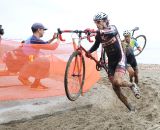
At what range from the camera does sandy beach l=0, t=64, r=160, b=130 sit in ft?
29.4

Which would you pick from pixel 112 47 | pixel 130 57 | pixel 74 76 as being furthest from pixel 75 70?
pixel 130 57

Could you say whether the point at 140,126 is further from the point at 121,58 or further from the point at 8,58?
the point at 8,58

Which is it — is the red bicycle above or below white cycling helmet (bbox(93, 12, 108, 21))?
below

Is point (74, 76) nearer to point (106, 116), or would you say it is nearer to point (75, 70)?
point (75, 70)

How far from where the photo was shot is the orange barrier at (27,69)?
10.3 m

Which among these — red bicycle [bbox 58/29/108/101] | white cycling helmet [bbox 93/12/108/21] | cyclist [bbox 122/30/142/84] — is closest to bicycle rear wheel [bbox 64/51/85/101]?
red bicycle [bbox 58/29/108/101]

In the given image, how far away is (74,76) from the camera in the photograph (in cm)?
995

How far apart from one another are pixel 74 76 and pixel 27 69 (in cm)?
127

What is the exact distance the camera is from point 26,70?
34.7 feet

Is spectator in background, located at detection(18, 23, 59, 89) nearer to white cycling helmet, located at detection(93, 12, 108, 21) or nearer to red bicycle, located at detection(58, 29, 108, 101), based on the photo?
red bicycle, located at detection(58, 29, 108, 101)

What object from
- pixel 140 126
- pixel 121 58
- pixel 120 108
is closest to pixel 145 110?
pixel 120 108

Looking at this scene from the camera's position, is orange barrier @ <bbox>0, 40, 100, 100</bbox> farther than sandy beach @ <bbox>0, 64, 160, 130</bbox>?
Yes

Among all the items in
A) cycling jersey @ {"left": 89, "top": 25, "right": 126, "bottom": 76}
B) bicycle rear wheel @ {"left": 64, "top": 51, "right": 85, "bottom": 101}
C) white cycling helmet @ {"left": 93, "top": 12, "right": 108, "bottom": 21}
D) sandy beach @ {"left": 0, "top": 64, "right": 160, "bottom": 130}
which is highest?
white cycling helmet @ {"left": 93, "top": 12, "right": 108, "bottom": 21}

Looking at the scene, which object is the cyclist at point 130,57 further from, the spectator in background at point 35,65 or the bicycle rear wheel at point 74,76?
the bicycle rear wheel at point 74,76
